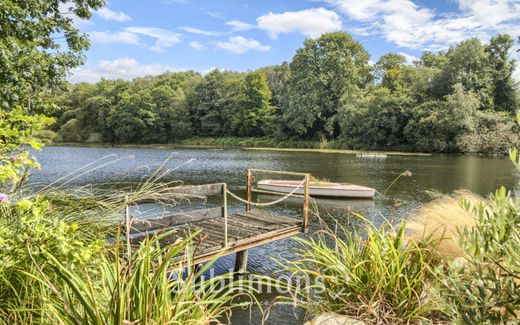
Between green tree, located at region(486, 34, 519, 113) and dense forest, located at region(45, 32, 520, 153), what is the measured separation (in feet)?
0.40

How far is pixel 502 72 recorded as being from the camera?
51188 millimetres

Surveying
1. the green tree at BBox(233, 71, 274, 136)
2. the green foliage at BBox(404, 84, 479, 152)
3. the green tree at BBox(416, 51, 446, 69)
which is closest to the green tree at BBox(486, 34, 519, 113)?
the green foliage at BBox(404, 84, 479, 152)

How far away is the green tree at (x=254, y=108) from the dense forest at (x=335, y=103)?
187mm

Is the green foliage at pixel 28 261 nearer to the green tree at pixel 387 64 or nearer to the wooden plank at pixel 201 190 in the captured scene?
the wooden plank at pixel 201 190

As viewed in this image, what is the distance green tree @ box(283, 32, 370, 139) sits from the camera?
202 feet

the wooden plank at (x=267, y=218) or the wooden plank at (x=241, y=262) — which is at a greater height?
the wooden plank at (x=267, y=218)

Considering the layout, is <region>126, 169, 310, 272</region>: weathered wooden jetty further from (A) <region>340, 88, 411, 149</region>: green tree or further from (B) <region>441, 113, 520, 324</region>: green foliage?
(A) <region>340, 88, 411, 149</region>: green tree

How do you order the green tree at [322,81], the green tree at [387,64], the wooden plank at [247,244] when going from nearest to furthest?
the wooden plank at [247,244], the green tree at [322,81], the green tree at [387,64]

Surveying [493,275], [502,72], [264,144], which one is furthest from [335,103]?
[493,275]

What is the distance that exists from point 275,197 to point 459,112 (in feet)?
113

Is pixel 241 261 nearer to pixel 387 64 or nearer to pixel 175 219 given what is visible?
pixel 175 219

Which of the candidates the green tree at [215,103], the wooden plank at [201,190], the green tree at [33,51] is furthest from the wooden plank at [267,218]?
the green tree at [215,103]

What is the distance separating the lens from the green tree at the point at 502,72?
5122cm

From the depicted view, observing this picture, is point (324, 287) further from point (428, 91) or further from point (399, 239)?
point (428, 91)
